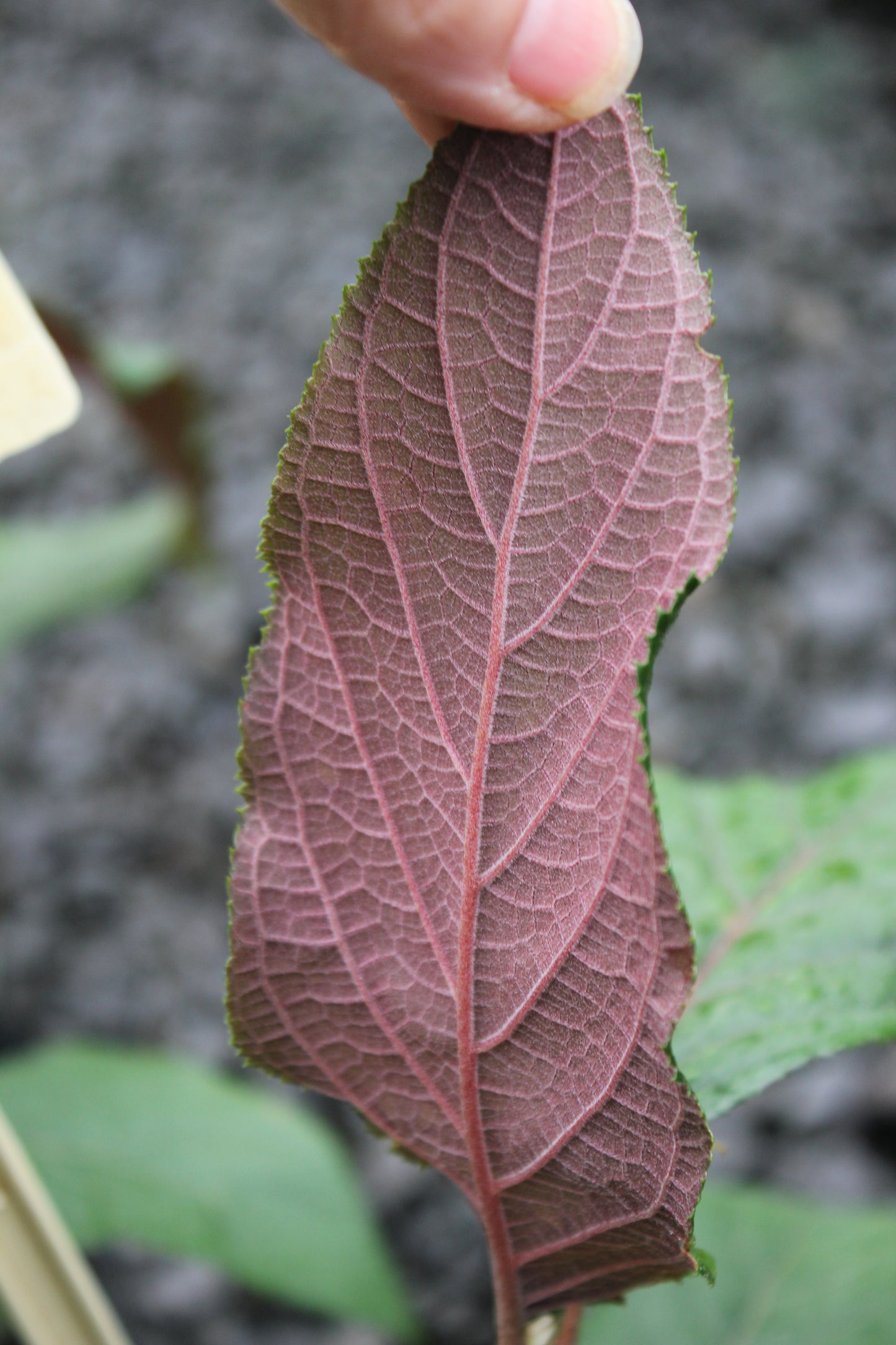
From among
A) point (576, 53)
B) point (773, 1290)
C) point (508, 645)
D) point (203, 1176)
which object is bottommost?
point (203, 1176)

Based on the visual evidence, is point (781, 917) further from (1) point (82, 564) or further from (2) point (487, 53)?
(1) point (82, 564)

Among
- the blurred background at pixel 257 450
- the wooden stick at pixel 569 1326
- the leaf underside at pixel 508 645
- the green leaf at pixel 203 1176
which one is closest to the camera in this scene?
the leaf underside at pixel 508 645

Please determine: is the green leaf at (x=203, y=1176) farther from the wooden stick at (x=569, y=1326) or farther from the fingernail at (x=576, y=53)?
the fingernail at (x=576, y=53)

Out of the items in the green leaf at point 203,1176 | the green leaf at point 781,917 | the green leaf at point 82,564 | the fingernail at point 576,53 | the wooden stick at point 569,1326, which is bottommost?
the green leaf at point 203,1176

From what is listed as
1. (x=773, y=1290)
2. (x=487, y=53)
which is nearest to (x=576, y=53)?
(x=487, y=53)

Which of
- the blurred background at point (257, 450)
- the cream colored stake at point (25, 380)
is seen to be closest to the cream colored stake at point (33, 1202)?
the cream colored stake at point (25, 380)

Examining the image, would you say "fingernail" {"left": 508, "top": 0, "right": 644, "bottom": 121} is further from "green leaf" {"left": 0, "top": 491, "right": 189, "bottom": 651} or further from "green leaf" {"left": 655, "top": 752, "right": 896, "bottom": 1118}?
"green leaf" {"left": 0, "top": 491, "right": 189, "bottom": 651}

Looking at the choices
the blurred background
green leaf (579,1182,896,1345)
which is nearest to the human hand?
green leaf (579,1182,896,1345)
